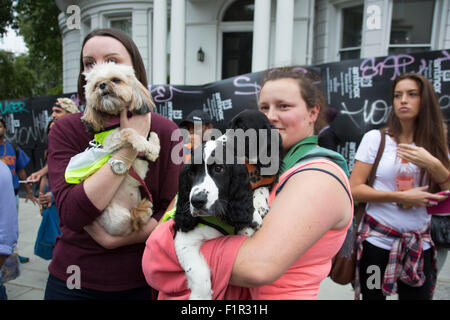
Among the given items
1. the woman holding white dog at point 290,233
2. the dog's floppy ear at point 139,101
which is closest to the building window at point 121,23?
the dog's floppy ear at point 139,101

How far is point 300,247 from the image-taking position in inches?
49.9

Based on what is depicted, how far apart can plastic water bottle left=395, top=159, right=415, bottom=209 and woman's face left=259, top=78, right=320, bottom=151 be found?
161 cm

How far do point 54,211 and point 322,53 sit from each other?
37.6 ft

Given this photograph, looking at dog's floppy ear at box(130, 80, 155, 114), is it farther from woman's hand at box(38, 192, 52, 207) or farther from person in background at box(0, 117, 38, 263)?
person in background at box(0, 117, 38, 263)

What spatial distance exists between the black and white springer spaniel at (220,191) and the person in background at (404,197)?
1.82m

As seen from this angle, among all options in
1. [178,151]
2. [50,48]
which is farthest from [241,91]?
[50,48]

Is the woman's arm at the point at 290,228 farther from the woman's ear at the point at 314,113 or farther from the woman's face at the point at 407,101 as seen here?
the woman's face at the point at 407,101

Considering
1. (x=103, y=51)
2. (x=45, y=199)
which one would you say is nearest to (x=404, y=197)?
(x=103, y=51)

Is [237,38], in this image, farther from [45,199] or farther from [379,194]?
[379,194]

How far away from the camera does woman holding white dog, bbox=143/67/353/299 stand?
4.10ft

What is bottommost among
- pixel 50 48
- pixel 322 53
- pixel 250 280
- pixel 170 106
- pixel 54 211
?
pixel 54 211

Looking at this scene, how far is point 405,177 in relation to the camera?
2.66 metres

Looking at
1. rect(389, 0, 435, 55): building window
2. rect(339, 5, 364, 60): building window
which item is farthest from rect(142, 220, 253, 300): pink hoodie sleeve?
rect(339, 5, 364, 60): building window

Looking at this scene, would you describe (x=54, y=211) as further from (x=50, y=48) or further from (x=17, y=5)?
(x=50, y=48)
